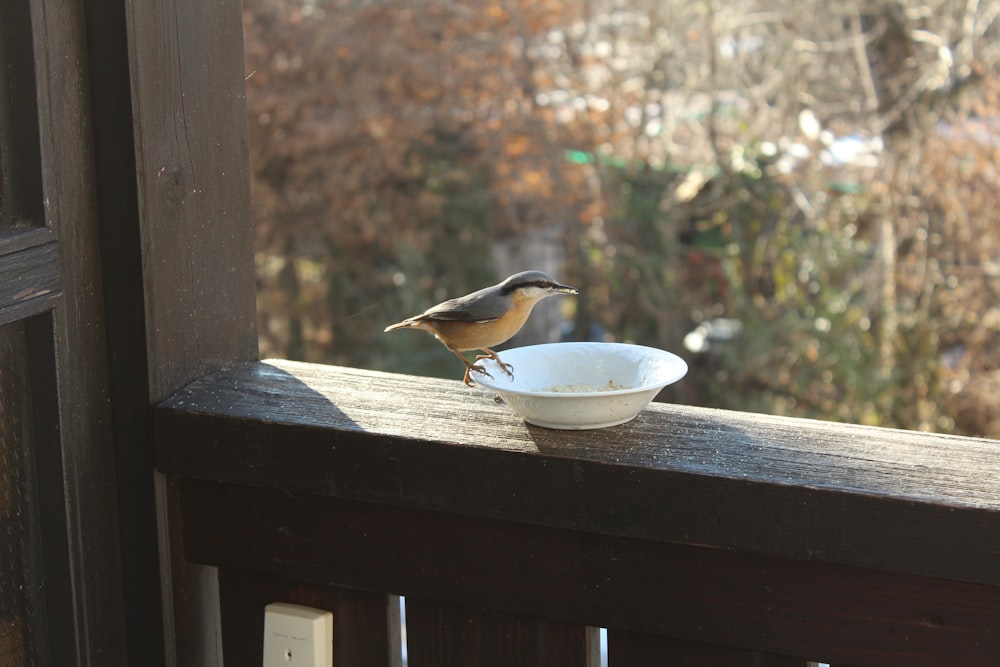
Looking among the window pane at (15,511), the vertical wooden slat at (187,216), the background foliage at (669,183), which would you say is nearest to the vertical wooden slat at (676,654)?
the vertical wooden slat at (187,216)

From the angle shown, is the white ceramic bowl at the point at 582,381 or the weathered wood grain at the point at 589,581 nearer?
the weathered wood grain at the point at 589,581

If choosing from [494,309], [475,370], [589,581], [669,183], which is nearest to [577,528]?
[589,581]

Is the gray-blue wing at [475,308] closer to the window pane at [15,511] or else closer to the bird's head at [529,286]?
the bird's head at [529,286]

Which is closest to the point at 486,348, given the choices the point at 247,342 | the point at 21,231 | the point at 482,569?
the point at 247,342

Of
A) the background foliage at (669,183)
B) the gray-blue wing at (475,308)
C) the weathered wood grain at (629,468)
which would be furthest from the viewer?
the background foliage at (669,183)

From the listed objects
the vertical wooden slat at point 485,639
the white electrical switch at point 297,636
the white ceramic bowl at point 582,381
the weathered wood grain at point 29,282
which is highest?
the weathered wood grain at point 29,282

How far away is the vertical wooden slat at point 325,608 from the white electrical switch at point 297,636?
11 mm

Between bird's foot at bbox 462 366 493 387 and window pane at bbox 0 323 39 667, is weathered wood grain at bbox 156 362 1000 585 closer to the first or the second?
bird's foot at bbox 462 366 493 387

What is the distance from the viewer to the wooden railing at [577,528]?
3.54 feet

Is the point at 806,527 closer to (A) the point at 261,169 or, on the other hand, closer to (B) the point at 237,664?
(B) the point at 237,664

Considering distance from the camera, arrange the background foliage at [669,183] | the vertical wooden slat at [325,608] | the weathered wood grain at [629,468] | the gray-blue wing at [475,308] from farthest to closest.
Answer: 1. the background foliage at [669,183]
2. the gray-blue wing at [475,308]
3. the vertical wooden slat at [325,608]
4. the weathered wood grain at [629,468]

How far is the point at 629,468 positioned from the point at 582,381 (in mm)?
302

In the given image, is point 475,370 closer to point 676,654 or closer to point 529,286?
point 529,286

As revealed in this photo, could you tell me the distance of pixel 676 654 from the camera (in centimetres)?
121
